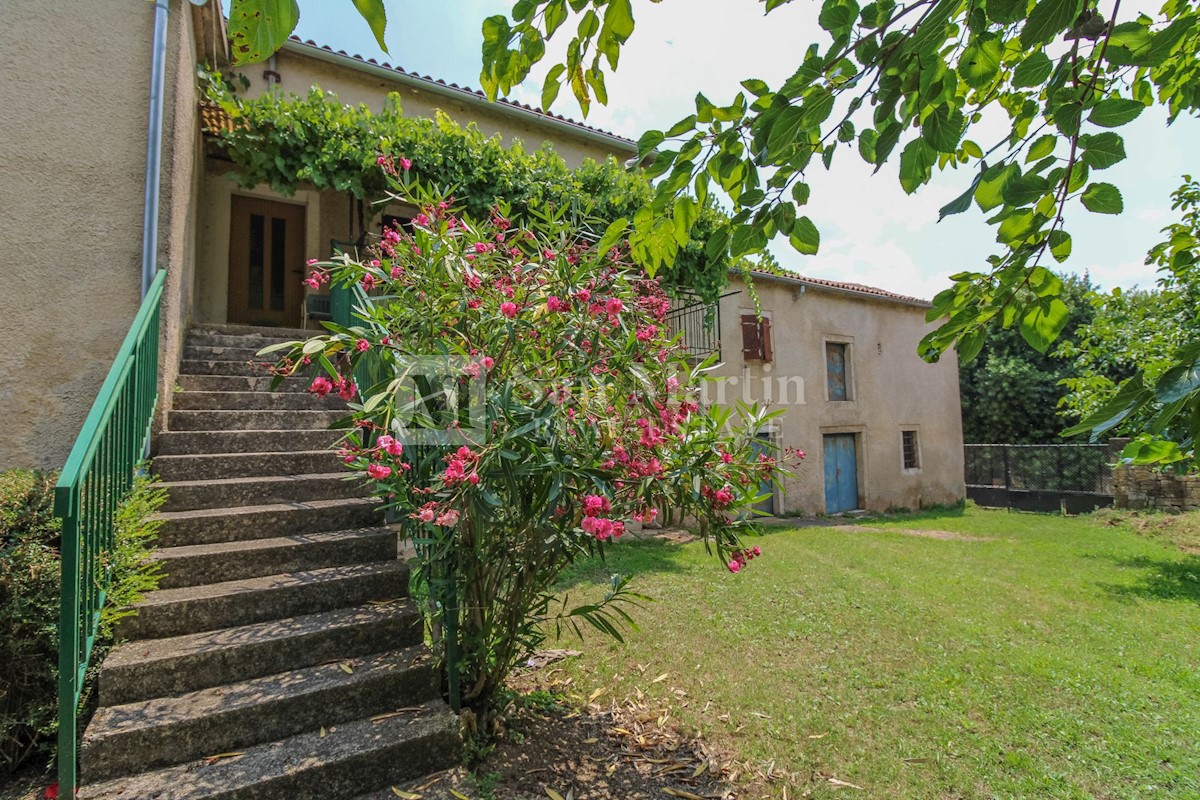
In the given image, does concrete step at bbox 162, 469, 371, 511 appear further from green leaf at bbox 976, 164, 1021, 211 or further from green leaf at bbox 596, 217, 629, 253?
green leaf at bbox 976, 164, 1021, 211

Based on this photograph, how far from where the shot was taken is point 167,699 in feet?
7.78

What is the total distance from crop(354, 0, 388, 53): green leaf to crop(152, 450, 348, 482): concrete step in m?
3.36

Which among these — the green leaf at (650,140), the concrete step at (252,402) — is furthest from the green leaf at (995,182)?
the concrete step at (252,402)

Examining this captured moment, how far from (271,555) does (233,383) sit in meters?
2.31

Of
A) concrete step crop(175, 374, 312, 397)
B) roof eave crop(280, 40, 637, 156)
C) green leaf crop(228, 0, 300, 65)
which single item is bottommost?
concrete step crop(175, 374, 312, 397)

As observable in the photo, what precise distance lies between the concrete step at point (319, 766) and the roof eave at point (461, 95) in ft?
23.1

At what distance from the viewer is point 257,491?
357 cm

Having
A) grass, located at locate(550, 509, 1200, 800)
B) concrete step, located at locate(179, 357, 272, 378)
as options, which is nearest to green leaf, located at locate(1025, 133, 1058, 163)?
grass, located at locate(550, 509, 1200, 800)

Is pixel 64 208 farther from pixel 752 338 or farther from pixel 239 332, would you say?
pixel 752 338

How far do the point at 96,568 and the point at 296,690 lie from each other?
3.33ft

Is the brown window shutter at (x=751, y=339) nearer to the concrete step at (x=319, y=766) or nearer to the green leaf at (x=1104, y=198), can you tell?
the concrete step at (x=319, y=766)

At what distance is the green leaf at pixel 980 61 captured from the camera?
1407 mm

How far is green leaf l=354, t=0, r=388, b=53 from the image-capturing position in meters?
0.79

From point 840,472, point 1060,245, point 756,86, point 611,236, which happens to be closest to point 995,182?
point 1060,245
